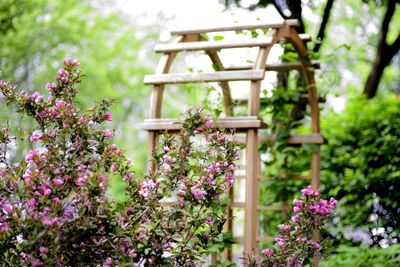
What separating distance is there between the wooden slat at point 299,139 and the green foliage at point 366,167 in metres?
0.71

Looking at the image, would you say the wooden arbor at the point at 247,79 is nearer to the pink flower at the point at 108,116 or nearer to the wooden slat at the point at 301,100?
the wooden slat at the point at 301,100

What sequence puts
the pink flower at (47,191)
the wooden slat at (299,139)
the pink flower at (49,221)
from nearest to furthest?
1. the pink flower at (49,221)
2. the pink flower at (47,191)
3. the wooden slat at (299,139)

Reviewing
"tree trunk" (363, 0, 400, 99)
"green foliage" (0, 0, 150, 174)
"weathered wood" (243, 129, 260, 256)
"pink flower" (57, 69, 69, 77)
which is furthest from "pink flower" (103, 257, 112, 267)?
"green foliage" (0, 0, 150, 174)

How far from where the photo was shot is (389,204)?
17.7ft

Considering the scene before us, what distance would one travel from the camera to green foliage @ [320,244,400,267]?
4406 mm

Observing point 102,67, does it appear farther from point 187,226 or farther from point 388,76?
point 187,226

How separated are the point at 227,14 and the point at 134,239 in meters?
3.77

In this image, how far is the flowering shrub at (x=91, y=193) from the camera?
7.77 ft

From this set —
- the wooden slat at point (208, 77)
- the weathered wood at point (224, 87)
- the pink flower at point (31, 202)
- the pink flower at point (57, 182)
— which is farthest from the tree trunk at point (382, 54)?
the pink flower at point (31, 202)

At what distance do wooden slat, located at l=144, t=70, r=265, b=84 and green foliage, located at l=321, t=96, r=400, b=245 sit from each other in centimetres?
196

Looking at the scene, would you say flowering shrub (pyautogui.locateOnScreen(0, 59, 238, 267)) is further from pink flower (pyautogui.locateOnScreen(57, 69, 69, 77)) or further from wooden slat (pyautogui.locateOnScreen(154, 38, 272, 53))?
wooden slat (pyautogui.locateOnScreen(154, 38, 272, 53))

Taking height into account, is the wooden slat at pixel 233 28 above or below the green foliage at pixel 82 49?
below

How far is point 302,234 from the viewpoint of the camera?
290cm

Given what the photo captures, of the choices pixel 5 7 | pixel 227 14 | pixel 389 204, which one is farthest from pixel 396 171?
pixel 5 7
